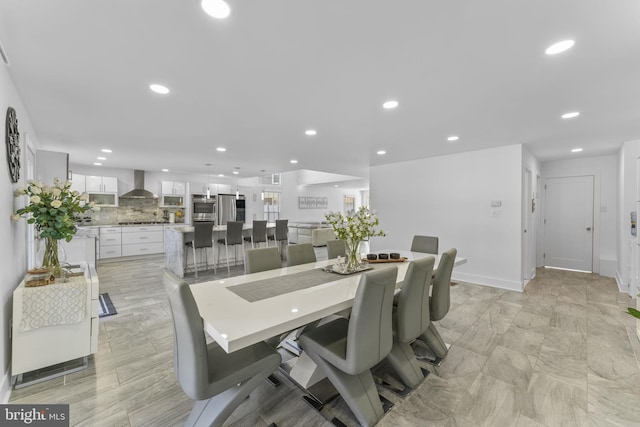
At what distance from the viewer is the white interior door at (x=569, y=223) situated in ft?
18.3

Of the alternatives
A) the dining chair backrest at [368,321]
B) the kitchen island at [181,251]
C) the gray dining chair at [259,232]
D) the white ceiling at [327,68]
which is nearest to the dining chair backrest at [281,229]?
the gray dining chair at [259,232]

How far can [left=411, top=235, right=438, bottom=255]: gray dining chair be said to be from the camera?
12.1 feet

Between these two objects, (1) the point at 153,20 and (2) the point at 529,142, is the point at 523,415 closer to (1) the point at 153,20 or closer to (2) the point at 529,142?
(1) the point at 153,20

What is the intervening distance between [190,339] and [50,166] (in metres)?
4.39

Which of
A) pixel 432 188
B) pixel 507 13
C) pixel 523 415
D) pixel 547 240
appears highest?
pixel 507 13

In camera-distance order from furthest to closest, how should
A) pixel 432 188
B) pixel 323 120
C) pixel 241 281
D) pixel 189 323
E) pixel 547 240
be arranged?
pixel 547 240, pixel 432 188, pixel 323 120, pixel 241 281, pixel 189 323

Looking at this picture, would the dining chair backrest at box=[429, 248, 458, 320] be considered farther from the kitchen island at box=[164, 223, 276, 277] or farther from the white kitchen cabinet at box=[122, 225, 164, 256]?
the white kitchen cabinet at box=[122, 225, 164, 256]

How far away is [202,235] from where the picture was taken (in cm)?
520

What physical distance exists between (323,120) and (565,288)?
485 cm

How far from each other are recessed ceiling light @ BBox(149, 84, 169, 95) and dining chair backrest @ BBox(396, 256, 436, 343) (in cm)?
254

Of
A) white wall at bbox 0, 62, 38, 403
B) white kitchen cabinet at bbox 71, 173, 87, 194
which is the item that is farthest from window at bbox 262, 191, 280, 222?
white wall at bbox 0, 62, 38, 403

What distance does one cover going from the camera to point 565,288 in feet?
14.9

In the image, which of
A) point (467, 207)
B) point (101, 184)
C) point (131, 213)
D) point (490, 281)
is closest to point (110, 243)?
point (131, 213)

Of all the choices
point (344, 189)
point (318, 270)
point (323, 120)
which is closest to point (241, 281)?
point (318, 270)
